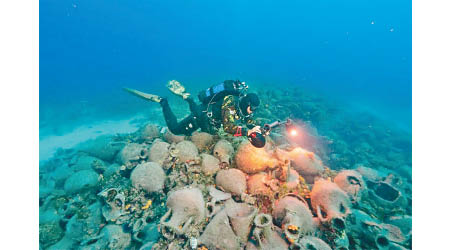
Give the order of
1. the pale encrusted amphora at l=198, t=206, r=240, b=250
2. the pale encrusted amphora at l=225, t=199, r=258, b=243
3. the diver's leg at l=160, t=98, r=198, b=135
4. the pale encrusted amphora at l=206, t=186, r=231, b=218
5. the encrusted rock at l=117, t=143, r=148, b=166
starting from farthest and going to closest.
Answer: the diver's leg at l=160, t=98, r=198, b=135 → the encrusted rock at l=117, t=143, r=148, b=166 → the pale encrusted amphora at l=206, t=186, r=231, b=218 → the pale encrusted amphora at l=225, t=199, r=258, b=243 → the pale encrusted amphora at l=198, t=206, r=240, b=250

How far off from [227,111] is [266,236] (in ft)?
8.99

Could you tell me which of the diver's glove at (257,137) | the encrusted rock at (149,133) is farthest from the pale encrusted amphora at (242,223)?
the encrusted rock at (149,133)

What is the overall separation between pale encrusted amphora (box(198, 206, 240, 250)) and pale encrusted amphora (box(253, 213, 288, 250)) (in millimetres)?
347

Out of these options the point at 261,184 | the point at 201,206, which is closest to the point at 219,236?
the point at 201,206

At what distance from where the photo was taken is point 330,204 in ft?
12.8

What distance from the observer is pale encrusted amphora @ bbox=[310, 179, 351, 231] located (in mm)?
3520

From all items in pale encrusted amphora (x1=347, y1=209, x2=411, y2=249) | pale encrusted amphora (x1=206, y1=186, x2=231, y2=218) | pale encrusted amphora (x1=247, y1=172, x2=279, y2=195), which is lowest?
pale encrusted amphora (x1=206, y1=186, x2=231, y2=218)

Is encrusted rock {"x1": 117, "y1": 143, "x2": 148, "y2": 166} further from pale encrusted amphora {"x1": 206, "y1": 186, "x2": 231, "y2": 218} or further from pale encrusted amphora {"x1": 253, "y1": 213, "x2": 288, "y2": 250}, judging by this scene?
pale encrusted amphora {"x1": 253, "y1": 213, "x2": 288, "y2": 250}

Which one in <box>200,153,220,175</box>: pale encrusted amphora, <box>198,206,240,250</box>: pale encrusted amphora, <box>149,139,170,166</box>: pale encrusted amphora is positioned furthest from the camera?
<box>149,139,170,166</box>: pale encrusted amphora

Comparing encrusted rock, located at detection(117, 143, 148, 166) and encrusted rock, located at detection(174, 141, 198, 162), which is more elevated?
encrusted rock, located at detection(174, 141, 198, 162)

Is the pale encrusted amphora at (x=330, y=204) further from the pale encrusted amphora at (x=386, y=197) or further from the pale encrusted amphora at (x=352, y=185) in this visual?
the pale encrusted amphora at (x=386, y=197)

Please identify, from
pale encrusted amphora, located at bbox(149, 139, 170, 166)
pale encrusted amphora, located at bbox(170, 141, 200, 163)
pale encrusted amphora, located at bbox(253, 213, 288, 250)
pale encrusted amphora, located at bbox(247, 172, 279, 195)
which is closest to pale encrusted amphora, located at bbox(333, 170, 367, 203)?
pale encrusted amphora, located at bbox(247, 172, 279, 195)

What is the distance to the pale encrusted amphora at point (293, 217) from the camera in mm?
3239

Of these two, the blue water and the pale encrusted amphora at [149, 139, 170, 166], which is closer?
the pale encrusted amphora at [149, 139, 170, 166]
